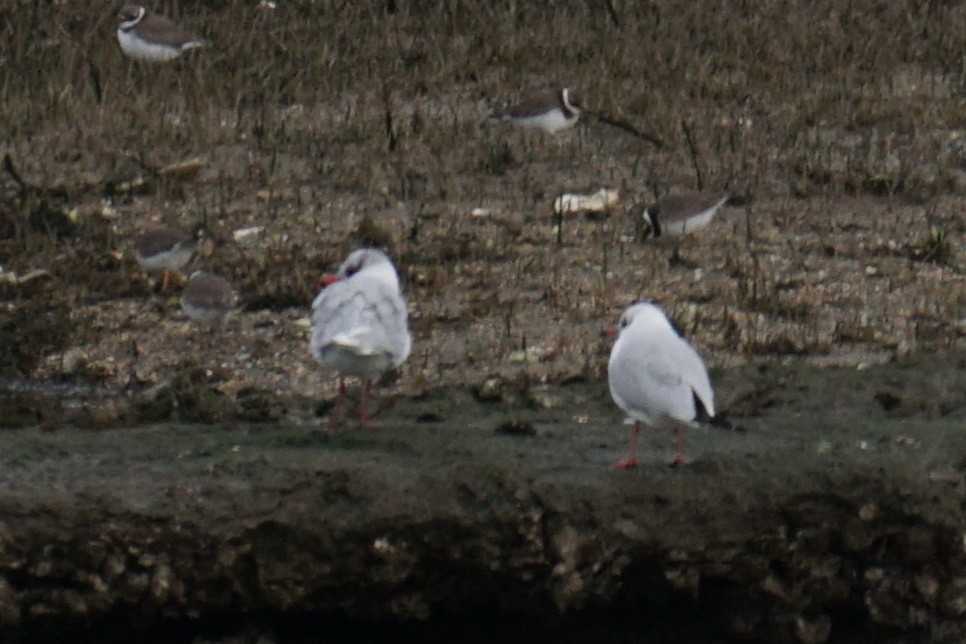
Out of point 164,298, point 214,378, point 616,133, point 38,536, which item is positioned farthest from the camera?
point 616,133

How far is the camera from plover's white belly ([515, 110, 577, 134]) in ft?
42.9

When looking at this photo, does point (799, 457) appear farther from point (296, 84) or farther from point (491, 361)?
point (296, 84)

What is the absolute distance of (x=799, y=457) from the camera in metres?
6.74

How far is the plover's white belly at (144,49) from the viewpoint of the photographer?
48.3 feet

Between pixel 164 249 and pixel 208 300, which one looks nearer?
pixel 208 300

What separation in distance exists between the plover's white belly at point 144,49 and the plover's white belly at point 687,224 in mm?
5063

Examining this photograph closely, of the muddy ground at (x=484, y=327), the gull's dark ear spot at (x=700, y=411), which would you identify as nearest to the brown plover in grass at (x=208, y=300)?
the muddy ground at (x=484, y=327)

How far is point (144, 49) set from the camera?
1471 cm

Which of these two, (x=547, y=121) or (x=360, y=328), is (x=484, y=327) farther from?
(x=547, y=121)

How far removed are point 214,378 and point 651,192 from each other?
4.02m

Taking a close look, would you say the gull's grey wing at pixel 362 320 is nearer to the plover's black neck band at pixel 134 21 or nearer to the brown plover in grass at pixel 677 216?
the brown plover in grass at pixel 677 216

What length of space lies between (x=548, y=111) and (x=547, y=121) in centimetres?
8

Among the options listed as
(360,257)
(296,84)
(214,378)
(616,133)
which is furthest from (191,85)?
(360,257)

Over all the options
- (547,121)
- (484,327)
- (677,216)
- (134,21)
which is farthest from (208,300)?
(134,21)
